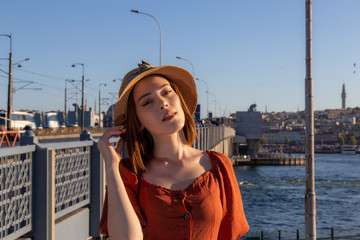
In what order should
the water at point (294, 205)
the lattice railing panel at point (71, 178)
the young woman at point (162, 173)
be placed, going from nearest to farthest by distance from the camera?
1. the young woman at point (162, 173)
2. the lattice railing panel at point (71, 178)
3. the water at point (294, 205)

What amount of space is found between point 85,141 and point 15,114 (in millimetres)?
77251

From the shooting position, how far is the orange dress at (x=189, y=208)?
2.44m

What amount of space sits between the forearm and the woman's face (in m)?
0.35

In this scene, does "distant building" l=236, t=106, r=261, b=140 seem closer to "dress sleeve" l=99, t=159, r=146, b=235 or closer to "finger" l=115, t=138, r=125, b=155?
"finger" l=115, t=138, r=125, b=155

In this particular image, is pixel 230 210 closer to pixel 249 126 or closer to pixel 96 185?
pixel 96 185

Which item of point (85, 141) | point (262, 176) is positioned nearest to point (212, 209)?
point (85, 141)

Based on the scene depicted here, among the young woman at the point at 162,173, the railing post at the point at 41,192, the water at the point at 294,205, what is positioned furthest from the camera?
the water at the point at 294,205

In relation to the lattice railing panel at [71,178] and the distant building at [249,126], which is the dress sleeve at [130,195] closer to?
the lattice railing panel at [71,178]

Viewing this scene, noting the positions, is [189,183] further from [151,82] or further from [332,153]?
[332,153]

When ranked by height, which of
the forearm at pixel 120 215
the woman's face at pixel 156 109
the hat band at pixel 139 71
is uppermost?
the hat band at pixel 139 71

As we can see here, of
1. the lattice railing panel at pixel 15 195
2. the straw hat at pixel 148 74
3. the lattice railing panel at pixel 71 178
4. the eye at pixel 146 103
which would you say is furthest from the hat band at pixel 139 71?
the lattice railing panel at pixel 71 178

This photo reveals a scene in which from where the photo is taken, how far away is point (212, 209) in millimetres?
2512

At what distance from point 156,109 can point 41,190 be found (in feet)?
8.66

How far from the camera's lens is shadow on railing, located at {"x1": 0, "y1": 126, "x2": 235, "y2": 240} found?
4.43m
